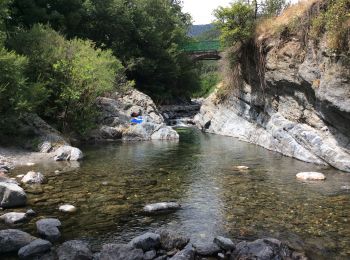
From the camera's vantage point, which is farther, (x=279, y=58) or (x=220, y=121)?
(x=220, y=121)

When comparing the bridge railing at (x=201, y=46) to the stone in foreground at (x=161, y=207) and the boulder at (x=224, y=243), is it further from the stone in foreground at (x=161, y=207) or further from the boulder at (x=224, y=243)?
the boulder at (x=224, y=243)

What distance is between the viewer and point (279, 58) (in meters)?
23.7

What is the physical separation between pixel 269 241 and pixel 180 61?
4443cm

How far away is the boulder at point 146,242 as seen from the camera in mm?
8719

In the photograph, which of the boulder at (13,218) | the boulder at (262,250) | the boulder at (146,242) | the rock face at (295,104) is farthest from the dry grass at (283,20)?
the boulder at (13,218)

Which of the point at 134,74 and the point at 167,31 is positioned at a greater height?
the point at 167,31

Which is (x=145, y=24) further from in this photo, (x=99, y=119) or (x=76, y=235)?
(x=76, y=235)

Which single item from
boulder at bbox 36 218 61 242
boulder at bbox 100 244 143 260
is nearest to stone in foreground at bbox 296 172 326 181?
boulder at bbox 100 244 143 260

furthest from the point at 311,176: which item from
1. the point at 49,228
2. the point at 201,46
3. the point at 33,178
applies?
the point at 201,46

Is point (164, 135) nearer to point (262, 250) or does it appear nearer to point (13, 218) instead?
point (13, 218)

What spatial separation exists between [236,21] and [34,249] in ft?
71.9

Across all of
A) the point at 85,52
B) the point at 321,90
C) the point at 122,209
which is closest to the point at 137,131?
the point at 85,52

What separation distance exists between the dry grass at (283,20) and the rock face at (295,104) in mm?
598

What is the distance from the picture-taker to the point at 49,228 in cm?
956
